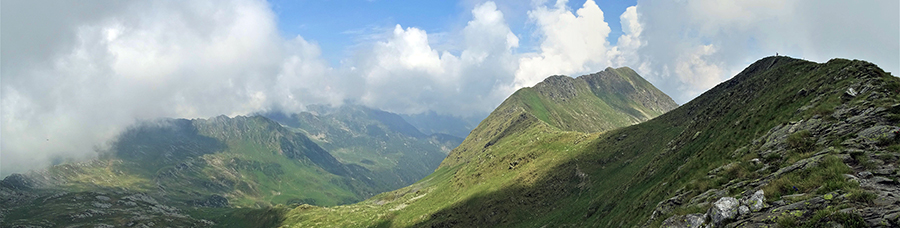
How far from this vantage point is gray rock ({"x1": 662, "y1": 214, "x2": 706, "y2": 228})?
24562mm

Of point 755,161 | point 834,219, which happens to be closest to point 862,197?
point 834,219

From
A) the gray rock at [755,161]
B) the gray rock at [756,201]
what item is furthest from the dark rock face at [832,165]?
the gray rock at [755,161]

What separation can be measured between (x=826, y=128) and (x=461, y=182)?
13005 centimetres

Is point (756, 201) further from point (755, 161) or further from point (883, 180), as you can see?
point (755, 161)

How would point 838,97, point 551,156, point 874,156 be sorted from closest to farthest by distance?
point 874,156 < point 838,97 < point 551,156

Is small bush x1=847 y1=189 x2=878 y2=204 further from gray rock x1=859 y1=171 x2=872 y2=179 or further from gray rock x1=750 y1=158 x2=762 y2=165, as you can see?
gray rock x1=750 y1=158 x2=762 y2=165

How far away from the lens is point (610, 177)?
86375 millimetres

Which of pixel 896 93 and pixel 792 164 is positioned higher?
pixel 896 93

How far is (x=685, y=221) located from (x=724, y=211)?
461 centimetres

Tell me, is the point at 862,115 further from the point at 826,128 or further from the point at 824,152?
the point at 824,152

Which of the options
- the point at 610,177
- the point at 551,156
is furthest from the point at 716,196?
the point at 551,156

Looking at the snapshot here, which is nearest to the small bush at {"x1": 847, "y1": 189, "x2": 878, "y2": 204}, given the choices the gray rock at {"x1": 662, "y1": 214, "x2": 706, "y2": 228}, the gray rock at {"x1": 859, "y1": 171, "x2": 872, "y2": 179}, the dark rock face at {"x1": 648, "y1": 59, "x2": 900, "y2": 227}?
the dark rock face at {"x1": 648, "y1": 59, "x2": 900, "y2": 227}

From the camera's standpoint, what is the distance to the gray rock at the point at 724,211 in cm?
2164

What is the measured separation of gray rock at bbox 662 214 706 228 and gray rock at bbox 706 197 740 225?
4.68ft
